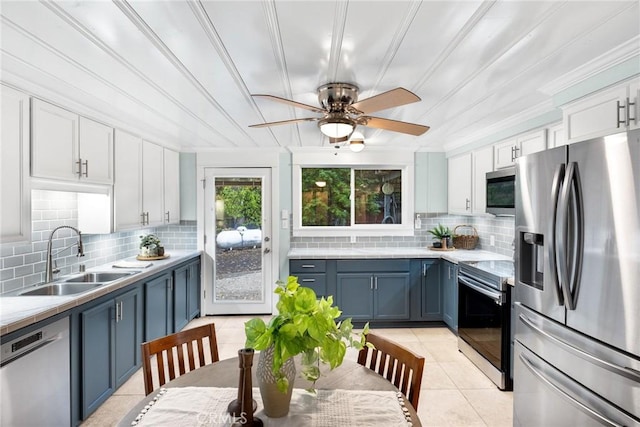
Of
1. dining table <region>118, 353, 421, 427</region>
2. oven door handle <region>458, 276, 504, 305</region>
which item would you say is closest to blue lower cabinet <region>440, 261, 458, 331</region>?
oven door handle <region>458, 276, 504, 305</region>

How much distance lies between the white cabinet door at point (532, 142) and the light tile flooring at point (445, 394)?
1934mm

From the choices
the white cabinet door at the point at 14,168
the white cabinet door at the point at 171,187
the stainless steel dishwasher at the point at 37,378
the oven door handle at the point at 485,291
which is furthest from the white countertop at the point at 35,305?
the oven door handle at the point at 485,291

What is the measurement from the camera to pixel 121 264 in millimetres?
3336

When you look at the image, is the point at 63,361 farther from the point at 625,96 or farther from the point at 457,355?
the point at 625,96

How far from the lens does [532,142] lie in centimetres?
293

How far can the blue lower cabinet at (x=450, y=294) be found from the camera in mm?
3779

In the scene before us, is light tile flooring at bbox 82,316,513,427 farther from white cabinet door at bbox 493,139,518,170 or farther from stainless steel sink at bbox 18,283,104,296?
white cabinet door at bbox 493,139,518,170

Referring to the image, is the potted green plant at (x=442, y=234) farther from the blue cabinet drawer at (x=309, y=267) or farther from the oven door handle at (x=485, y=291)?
the blue cabinet drawer at (x=309, y=267)

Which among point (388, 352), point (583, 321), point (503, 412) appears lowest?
point (503, 412)

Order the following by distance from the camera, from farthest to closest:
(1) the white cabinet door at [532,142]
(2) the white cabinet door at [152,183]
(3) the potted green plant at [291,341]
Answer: (2) the white cabinet door at [152,183], (1) the white cabinet door at [532,142], (3) the potted green plant at [291,341]

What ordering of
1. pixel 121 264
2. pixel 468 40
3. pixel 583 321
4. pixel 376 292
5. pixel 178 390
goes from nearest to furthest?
pixel 178 390
pixel 583 321
pixel 468 40
pixel 121 264
pixel 376 292

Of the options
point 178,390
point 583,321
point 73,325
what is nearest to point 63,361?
point 73,325

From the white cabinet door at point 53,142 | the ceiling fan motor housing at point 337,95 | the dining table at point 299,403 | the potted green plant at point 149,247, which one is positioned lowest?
the dining table at point 299,403

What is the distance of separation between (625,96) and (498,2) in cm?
99
